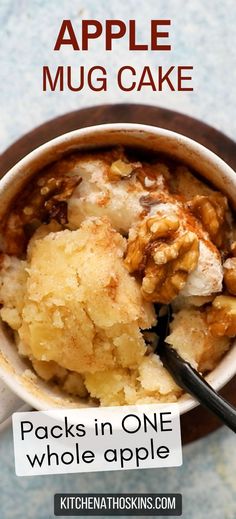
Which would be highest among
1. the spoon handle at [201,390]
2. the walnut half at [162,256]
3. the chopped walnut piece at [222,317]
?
the walnut half at [162,256]

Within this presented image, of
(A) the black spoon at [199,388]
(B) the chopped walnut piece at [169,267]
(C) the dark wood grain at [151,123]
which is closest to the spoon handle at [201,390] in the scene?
→ (A) the black spoon at [199,388]

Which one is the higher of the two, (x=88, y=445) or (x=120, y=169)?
(x=120, y=169)

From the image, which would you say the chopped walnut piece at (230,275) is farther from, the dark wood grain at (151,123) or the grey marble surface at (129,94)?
the grey marble surface at (129,94)

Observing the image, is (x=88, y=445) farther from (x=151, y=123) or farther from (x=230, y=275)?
(x=151, y=123)

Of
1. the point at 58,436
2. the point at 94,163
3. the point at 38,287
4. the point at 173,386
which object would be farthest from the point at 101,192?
the point at 58,436

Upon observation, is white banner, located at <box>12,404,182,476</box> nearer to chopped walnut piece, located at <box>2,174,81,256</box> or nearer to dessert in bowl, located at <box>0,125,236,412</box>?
dessert in bowl, located at <box>0,125,236,412</box>

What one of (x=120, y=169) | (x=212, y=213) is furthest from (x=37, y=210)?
(x=212, y=213)

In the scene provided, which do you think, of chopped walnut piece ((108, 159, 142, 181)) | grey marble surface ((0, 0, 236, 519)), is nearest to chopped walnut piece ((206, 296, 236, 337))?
chopped walnut piece ((108, 159, 142, 181))
